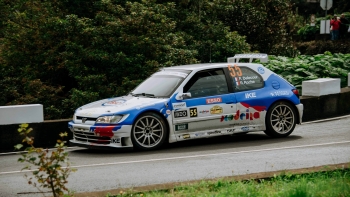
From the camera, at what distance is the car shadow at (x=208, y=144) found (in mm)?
12719

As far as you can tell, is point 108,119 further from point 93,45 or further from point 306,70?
point 93,45

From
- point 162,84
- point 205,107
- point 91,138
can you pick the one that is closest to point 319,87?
point 205,107

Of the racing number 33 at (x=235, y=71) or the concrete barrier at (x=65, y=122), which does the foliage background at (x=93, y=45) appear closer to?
the concrete barrier at (x=65, y=122)

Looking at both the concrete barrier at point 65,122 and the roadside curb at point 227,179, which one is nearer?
the roadside curb at point 227,179

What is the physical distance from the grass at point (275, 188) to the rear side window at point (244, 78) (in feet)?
16.6

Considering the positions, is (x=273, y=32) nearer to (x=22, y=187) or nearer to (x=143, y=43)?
(x=143, y=43)

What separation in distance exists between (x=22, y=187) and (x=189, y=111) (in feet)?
14.5

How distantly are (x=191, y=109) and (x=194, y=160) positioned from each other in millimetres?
1898

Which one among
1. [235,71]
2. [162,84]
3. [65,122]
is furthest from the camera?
[65,122]

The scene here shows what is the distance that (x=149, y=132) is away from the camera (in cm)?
1270

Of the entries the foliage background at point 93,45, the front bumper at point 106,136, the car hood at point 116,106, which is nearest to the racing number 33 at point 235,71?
the car hood at point 116,106

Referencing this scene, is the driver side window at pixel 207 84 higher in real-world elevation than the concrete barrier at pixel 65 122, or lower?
higher

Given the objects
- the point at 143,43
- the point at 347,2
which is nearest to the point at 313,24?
the point at 347,2

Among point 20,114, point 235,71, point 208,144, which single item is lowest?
point 208,144
